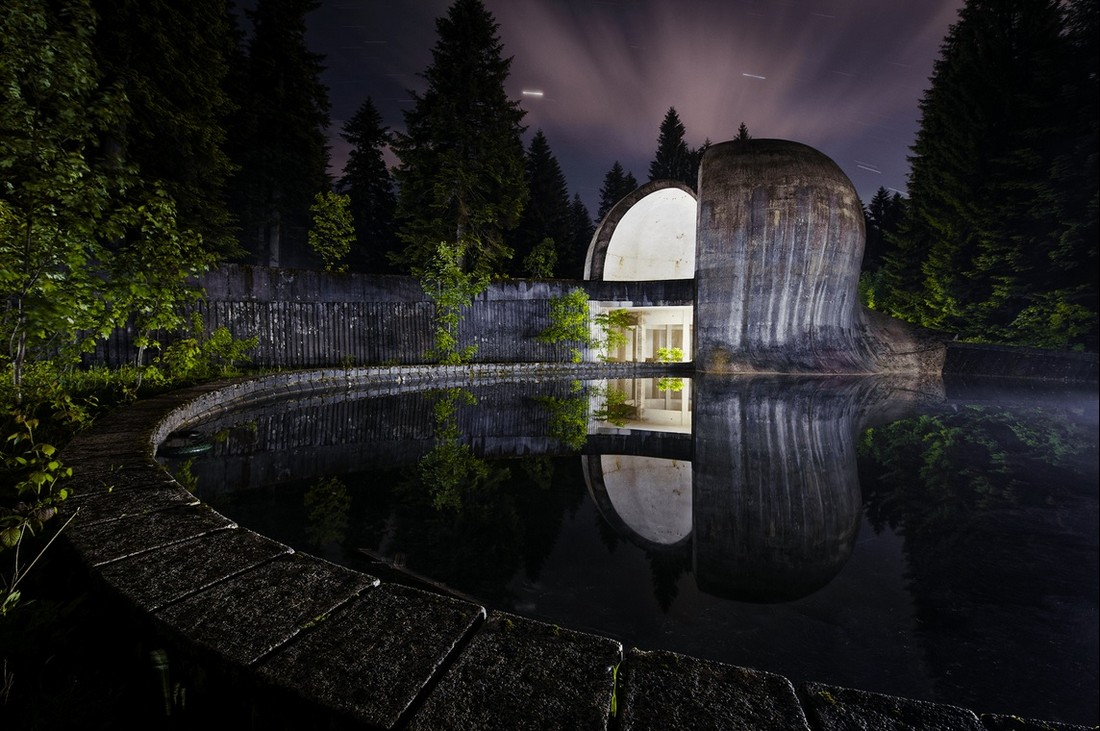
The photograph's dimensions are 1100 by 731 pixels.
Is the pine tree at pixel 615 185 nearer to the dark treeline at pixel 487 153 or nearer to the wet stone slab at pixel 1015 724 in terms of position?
the dark treeline at pixel 487 153

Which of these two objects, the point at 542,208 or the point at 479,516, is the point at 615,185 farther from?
the point at 479,516

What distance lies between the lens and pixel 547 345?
1586 centimetres

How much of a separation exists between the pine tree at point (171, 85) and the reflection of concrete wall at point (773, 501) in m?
10.8

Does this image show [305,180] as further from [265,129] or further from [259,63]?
[259,63]

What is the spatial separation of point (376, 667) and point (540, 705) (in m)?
0.39

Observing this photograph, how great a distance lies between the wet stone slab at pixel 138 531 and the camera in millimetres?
1648

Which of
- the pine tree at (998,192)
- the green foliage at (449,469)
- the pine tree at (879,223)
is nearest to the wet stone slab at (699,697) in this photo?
the green foliage at (449,469)

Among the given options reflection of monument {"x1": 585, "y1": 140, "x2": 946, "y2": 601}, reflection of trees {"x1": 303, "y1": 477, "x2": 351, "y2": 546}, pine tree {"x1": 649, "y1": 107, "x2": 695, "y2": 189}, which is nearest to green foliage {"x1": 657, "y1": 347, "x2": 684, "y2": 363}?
reflection of monument {"x1": 585, "y1": 140, "x2": 946, "y2": 601}

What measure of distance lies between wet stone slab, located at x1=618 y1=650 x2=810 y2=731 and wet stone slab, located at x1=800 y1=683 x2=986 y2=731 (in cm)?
4

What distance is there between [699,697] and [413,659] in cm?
65

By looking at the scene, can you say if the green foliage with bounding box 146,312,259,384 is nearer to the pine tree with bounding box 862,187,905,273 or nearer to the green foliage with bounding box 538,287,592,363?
the green foliage with bounding box 538,287,592,363

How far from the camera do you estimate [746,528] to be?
300 cm

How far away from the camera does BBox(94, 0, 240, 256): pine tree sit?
10.5 metres

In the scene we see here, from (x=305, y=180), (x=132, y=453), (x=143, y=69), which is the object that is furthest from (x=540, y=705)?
(x=305, y=180)
